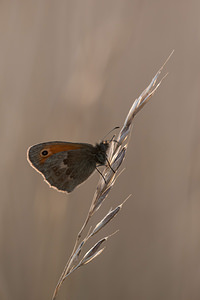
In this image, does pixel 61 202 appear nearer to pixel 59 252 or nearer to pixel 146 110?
pixel 59 252

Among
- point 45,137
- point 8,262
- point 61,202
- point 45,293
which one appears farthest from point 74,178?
point 8,262

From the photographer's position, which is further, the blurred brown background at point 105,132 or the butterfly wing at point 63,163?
the blurred brown background at point 105,132

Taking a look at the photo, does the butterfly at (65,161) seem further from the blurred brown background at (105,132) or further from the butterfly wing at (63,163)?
the blurred brown background at (105,132)

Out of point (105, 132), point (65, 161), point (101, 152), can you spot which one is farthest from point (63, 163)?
point (105, 132)

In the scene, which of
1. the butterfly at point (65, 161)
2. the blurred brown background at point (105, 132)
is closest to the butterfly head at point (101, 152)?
the butterfly at point (65, 161)

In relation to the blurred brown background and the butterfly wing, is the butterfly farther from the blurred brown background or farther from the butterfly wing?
the blurred brown background
